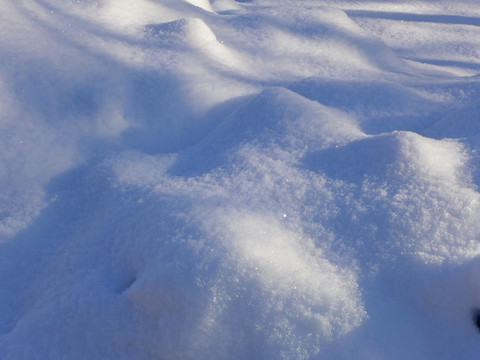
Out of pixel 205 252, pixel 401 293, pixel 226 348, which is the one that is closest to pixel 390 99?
pixel 401 293

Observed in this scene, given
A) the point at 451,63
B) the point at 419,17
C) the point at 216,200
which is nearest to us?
the point at 216,200

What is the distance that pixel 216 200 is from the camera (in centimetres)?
134

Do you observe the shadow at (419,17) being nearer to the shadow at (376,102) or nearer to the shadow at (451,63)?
the shadow at (451,63)

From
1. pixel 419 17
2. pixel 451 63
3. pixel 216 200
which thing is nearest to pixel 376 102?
pixel 216 200

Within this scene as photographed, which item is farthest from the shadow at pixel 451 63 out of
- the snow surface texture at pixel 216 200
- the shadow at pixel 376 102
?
the shadow at pixel 376 102

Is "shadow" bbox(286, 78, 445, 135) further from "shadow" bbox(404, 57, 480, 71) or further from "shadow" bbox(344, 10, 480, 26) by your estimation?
"shadow" bbox(344, 10, 480, 26)

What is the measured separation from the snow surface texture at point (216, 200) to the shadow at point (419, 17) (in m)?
1.28

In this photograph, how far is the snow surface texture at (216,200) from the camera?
1096mm

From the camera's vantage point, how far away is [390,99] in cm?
200

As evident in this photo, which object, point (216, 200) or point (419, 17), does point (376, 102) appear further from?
point (419, 17)

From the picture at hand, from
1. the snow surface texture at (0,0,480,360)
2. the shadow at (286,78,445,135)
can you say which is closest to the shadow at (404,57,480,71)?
the snow surface texture at (0,0,480,360)

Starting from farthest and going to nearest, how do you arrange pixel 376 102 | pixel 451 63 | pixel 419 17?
pixel 419 17, pixel 451 63, pixel 376 102

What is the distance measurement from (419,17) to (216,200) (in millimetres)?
2916

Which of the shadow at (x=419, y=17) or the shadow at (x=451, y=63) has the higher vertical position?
the shadow at (x=419, y=17)
